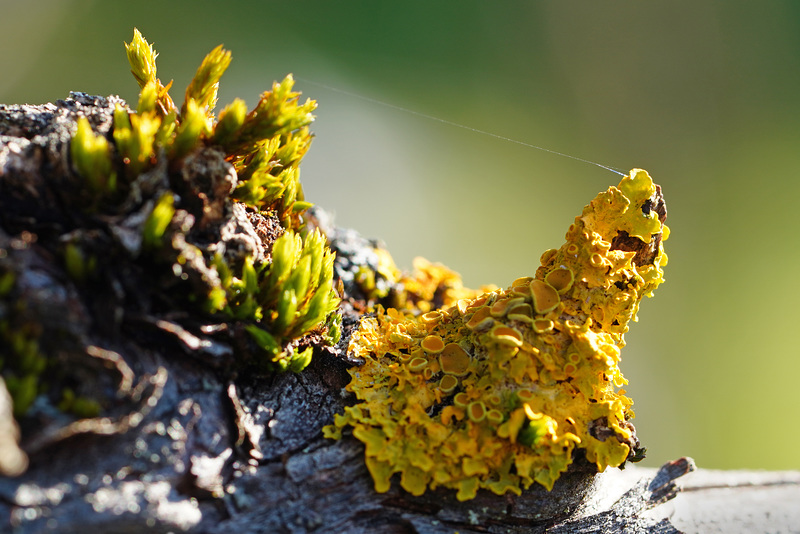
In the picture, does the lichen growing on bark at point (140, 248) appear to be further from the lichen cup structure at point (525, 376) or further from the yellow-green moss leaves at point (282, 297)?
the lichen cup structure at point (525, 376)

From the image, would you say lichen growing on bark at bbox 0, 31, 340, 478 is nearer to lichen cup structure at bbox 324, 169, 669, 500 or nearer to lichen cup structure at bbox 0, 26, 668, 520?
→ lichen cup structure at bbox 0, 26, 668, 520

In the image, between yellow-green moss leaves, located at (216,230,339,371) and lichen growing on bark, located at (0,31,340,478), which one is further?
yellow-green moss leaves, located at (216,230,339,371)

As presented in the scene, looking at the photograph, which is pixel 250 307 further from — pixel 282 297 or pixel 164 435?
pixel 164 435

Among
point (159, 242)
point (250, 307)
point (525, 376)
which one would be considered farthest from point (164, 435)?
point (525, 376)

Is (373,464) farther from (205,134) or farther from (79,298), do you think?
(205,134)

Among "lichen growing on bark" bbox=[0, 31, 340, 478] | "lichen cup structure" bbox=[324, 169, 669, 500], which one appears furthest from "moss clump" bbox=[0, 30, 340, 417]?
"lichen cup structure" bbox=[324, 169, 669, 500]
